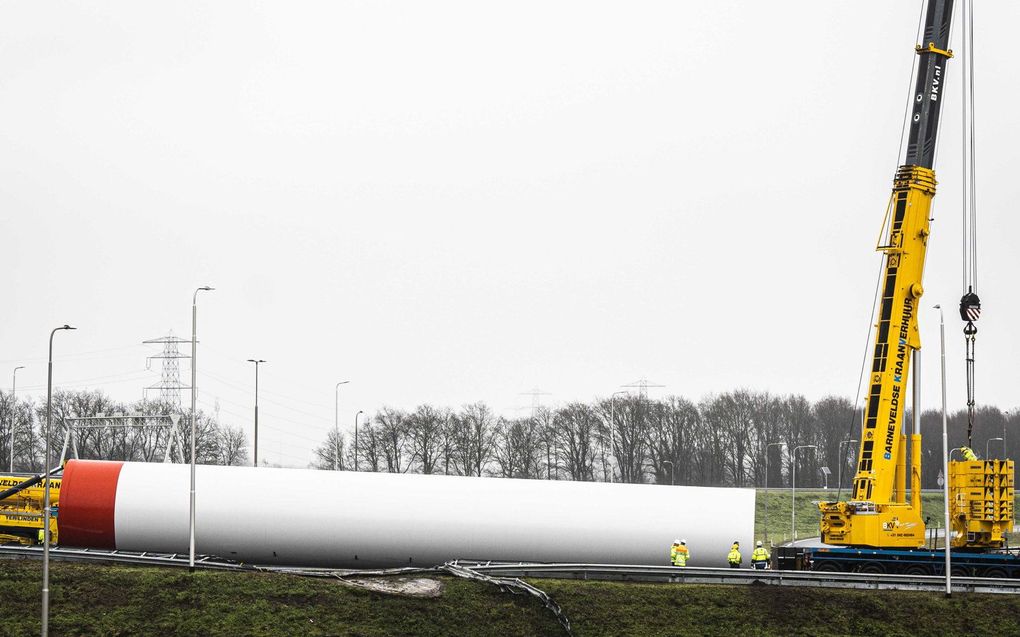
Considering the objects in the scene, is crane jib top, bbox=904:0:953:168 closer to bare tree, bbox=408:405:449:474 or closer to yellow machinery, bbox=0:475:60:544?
yellow machinery, bbox=0:475:60:544

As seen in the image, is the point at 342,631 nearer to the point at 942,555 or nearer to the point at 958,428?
the point at 942,555

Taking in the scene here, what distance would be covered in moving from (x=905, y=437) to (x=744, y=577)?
645cm

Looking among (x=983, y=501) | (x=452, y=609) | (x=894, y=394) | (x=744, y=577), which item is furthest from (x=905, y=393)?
(x=452, y=609)

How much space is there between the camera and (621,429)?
99562mm

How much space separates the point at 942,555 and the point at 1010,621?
3.66 m

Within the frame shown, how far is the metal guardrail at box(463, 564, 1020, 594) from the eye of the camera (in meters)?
34.2

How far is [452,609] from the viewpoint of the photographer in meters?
33.1

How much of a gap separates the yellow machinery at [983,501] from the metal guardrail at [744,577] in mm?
1688

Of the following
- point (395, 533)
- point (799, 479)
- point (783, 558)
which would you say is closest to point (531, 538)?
point (395, 533)

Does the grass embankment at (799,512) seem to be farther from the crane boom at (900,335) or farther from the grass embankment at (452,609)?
the grass embankment at (452,609)

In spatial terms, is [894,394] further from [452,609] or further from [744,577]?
[452,609]

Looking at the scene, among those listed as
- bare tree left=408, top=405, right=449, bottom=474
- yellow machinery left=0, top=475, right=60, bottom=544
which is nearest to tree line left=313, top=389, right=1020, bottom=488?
bare tree left=408, top=405, right=449, bottom=474

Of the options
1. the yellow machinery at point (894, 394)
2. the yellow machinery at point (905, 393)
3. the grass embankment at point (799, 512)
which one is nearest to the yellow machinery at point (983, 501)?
the yellow machinery at point (905, 393)

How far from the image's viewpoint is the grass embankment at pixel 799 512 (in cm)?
7619
